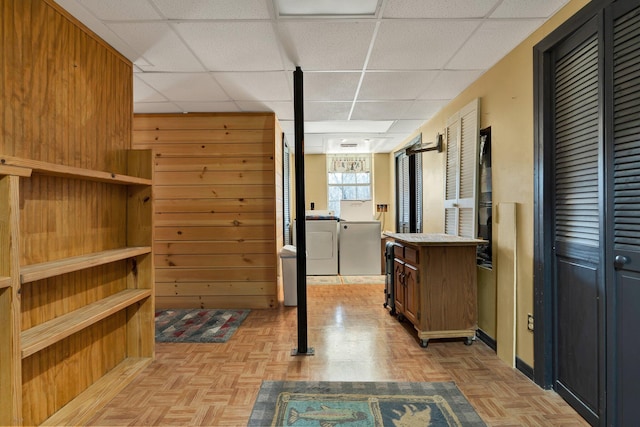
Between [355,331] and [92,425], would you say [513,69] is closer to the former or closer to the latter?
[355,331]

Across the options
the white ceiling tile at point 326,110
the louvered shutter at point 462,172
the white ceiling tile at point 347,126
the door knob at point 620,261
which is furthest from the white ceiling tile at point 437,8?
the white ceiling tile at point 347,126

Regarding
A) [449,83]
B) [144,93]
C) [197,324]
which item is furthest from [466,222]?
[144,93]

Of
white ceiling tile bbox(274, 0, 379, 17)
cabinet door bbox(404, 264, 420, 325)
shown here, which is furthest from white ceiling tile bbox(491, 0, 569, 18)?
cabinet door bbox(404, 264, 420, 325)

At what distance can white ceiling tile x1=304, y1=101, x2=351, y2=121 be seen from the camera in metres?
3.78

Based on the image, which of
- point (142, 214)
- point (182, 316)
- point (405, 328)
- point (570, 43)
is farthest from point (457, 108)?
point (182, 316)

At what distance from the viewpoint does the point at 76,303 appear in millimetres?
2080

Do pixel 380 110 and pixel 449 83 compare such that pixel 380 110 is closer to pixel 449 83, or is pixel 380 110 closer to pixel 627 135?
pixel 449 83

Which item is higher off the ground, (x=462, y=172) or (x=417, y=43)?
(x=417, y=43)

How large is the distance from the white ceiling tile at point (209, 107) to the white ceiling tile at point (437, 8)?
213cm

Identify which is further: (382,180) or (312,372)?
(382,180)

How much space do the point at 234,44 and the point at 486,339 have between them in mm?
3003

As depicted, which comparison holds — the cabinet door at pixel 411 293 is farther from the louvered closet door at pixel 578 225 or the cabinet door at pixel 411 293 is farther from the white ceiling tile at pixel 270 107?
the white ceiling tile at pixel 270 107

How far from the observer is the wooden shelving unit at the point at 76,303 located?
1.38 metres

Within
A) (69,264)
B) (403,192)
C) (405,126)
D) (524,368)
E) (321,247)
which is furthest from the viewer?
(403,192)
